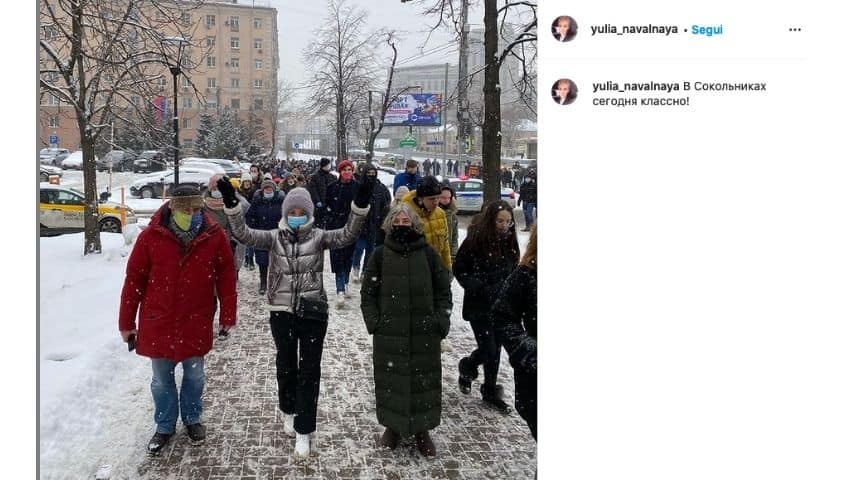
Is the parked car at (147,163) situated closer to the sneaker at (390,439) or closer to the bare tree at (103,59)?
the bare tree at (103,59)

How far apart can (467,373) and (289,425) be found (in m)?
1.45

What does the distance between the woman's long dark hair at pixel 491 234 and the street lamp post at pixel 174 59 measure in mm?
2673

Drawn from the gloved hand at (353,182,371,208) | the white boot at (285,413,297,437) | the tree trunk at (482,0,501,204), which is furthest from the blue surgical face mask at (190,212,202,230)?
the tree trunk at (482,0,501,204)

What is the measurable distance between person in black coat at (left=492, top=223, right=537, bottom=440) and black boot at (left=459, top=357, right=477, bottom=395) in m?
2.37

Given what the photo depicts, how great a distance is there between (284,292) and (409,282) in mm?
743

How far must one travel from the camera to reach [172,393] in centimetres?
384

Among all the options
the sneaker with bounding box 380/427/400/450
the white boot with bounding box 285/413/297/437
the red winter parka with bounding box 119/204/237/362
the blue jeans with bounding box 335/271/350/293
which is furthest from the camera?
the blue jeans with bounding box 335/271/350/293

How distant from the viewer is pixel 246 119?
2.88 meters

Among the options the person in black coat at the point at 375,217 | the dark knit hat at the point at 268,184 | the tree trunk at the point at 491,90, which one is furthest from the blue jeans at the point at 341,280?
the tree trunk at the point at 491,90

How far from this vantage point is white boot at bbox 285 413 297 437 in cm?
394

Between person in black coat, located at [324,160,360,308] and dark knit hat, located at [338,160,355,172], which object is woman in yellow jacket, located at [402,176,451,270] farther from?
person in black coat, located at [324,160,360,308]
